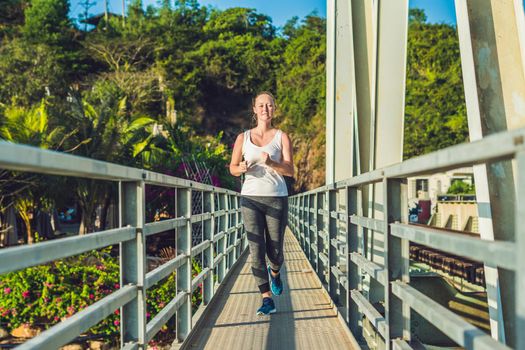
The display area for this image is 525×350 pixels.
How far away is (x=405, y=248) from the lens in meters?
2.97

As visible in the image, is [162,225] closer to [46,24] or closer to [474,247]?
[474,247]

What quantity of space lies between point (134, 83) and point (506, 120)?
49.2m

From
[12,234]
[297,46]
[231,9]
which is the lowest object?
[12,234]

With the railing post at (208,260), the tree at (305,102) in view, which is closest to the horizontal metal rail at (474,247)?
the railing post at (208,260)

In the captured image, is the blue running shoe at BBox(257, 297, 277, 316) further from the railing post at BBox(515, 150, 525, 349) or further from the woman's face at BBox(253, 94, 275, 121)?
the railing post at BBox(515, 150, 525, 349)

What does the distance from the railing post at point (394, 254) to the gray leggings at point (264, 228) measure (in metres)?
2.07

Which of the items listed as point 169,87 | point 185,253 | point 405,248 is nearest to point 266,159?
point 185,253

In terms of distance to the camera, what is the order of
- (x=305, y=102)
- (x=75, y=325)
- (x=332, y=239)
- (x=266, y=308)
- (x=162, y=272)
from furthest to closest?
(x=305, y=102) < (x=332, y=239) < (x=266, y=308) < (x=162, y=272) < (x=75, y=325)

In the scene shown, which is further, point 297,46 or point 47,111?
point 297,46

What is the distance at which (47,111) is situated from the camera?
829 inches

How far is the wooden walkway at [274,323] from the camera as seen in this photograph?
4512 millimetres

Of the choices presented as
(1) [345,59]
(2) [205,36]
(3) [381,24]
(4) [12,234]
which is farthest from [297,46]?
(3) [381,24]

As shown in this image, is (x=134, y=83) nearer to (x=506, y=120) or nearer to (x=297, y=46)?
(x=297, y=46)

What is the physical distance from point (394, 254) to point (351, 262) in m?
1.59
